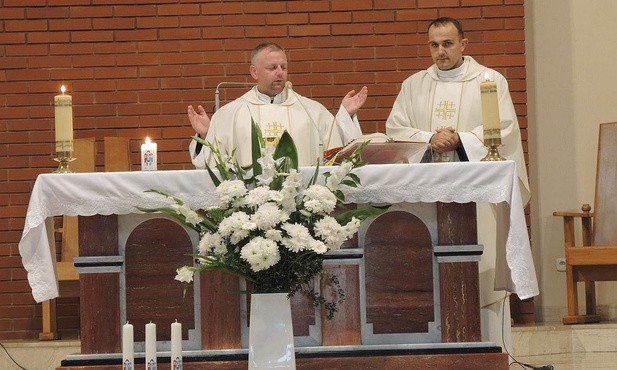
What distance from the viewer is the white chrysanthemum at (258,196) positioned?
4191 mm

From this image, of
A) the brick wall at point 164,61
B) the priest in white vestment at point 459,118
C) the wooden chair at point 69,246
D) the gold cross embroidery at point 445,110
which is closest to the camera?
the priest in white vestment at point 459,118

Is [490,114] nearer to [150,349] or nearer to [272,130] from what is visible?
[272,130]

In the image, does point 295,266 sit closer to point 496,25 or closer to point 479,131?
point 479,131

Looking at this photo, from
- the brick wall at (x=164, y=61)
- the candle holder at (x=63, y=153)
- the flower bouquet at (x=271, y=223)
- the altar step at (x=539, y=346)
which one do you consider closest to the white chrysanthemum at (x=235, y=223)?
the flower bouquet at (x=271, y=223)

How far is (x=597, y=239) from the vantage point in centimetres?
764

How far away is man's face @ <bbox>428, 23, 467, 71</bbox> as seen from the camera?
6.35m

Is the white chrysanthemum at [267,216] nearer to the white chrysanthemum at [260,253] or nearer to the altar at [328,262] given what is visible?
the white chrysanthemum at [260,253]

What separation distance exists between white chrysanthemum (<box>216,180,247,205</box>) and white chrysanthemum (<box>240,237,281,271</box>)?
0.20 meters

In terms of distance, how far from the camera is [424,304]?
199 inches

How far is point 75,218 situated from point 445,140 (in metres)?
2.99

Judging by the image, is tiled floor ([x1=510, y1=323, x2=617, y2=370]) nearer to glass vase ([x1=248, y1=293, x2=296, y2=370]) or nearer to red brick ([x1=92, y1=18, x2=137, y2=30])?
glass vase ([x1=248, y1=293, x2=296, y2=370])

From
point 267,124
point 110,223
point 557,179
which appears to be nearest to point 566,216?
point 557,179

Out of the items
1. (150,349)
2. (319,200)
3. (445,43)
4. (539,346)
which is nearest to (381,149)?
(319,200)

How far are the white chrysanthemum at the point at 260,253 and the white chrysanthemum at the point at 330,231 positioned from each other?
19 cm
